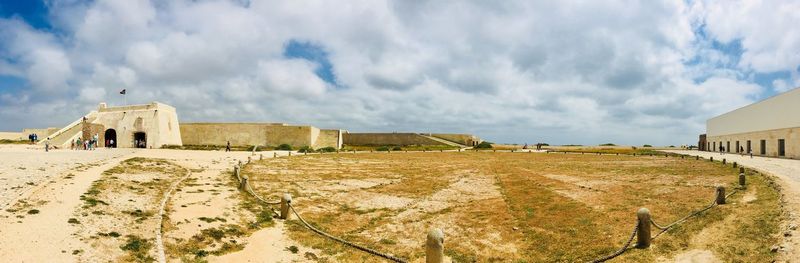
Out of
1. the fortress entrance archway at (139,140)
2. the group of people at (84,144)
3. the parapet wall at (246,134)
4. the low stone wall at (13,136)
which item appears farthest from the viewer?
the low stone wall at (13,136)

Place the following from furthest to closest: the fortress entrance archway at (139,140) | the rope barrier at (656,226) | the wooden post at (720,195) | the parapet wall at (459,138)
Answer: the parapet wall at (459,138), the fortress entrance archway at (139,140), the wooden post at (720,195), the rope barrier at (656,226)

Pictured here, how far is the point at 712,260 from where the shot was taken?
7.40 m

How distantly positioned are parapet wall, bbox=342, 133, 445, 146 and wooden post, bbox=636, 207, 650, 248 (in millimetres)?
54519

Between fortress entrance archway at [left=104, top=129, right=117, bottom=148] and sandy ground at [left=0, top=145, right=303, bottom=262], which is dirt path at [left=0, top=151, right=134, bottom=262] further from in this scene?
fortress entrance archway at [left=104, top=129, right=117, bottom=148]

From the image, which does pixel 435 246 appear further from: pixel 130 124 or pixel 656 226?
pixel 130 124

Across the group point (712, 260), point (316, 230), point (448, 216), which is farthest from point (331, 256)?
point (712, 260)

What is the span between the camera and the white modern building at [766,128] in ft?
105

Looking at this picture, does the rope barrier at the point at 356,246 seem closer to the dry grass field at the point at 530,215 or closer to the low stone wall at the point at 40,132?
the dry grass field at the point at 530,215

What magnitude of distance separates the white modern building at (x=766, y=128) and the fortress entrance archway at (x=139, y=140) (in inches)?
2084

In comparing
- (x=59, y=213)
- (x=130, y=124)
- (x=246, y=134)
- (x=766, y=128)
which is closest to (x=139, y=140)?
(x=130, y=124)

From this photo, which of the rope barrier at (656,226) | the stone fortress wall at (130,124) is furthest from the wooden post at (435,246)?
the stone fortress wall at (130,124)

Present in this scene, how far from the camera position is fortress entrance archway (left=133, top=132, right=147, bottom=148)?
3806 centimetres

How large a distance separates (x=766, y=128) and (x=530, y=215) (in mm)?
38733

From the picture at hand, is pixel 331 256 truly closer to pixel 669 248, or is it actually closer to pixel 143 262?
pixel 143 262
